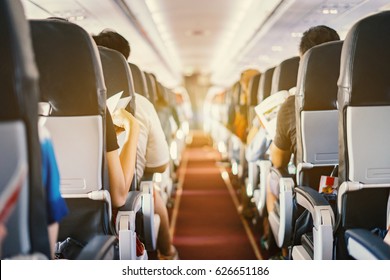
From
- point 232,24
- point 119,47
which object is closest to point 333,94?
point 119,47

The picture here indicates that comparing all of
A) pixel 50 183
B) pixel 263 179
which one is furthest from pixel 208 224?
pixel 50 183

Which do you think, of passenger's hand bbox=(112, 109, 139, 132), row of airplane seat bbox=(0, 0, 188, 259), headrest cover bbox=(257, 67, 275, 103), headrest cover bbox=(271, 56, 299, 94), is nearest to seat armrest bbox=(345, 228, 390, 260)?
row of airplane seat bbox=(0, 0, 188, 259)

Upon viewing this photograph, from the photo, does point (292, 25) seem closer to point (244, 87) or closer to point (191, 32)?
point (244, 87)

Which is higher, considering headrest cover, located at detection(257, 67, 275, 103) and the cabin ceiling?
the cabin ceiling

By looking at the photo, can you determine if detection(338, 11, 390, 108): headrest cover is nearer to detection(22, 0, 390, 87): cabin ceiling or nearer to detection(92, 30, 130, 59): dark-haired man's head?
detection(22, 0, 390, 87): cabin ceiling

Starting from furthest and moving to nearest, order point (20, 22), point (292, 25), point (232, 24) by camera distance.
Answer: point (232, 24), point (292, 25), point (20, 22)

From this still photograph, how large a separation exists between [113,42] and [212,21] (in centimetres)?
672

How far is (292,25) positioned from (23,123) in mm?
4056

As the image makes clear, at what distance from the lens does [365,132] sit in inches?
67.4

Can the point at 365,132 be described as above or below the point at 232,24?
below

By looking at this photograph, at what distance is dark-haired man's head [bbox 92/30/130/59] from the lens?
2.47 meters

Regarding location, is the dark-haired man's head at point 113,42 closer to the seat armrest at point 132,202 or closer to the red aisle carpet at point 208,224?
the seat armrest at point 132,202

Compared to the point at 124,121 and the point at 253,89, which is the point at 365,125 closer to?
the point at 124,121

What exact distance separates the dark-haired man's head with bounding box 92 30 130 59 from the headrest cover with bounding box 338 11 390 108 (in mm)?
1293
